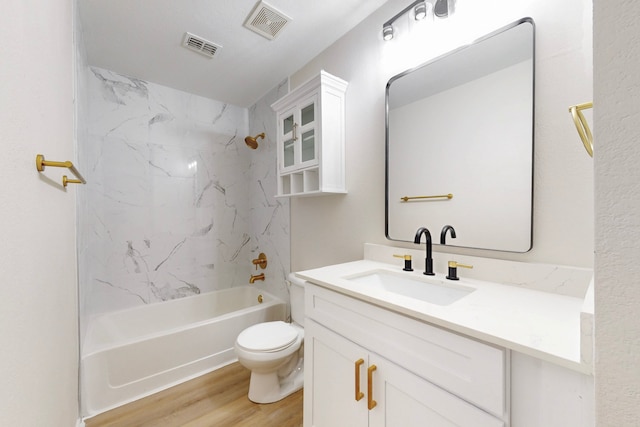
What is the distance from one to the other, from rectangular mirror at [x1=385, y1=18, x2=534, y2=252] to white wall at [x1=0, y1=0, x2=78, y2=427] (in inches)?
55.6

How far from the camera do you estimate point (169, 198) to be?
7.98 feet

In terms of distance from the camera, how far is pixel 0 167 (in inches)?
19.0

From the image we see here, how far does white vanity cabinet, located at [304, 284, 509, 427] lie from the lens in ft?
2.15

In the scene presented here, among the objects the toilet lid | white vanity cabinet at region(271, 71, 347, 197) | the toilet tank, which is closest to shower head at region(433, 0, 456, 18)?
white vanity cabinet at region(271, 71, 347, 197)

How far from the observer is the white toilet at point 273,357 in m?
1.51

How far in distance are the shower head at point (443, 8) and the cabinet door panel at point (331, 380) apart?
5.06ft

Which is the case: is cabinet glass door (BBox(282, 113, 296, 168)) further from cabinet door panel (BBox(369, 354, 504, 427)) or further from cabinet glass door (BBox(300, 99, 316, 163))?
cabinet door panel (BBox(369, 354, 504, 427))

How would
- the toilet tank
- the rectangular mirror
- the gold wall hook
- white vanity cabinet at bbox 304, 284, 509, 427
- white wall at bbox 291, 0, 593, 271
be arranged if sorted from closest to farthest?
1. white vanity cabinet at bbox 304, 284, 509, 427
2. white wall at bbox 291, 0, 593, 271
3. the rectangular mirror
4. the toilet tank
5. the gold wall hook

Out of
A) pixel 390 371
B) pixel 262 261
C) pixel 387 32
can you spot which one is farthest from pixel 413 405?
pixel 262 261

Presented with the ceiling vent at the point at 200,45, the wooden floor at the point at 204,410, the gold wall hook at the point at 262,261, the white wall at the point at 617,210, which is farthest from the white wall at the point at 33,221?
the gold wall hook at the point at 262,261

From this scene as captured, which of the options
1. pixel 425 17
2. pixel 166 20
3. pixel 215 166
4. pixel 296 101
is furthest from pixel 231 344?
pixel 425 17

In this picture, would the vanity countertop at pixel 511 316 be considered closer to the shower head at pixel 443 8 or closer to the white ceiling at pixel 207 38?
the shower head at pixel 443 8

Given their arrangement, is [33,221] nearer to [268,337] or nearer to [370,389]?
[370,389]

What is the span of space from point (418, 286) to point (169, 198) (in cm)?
232
